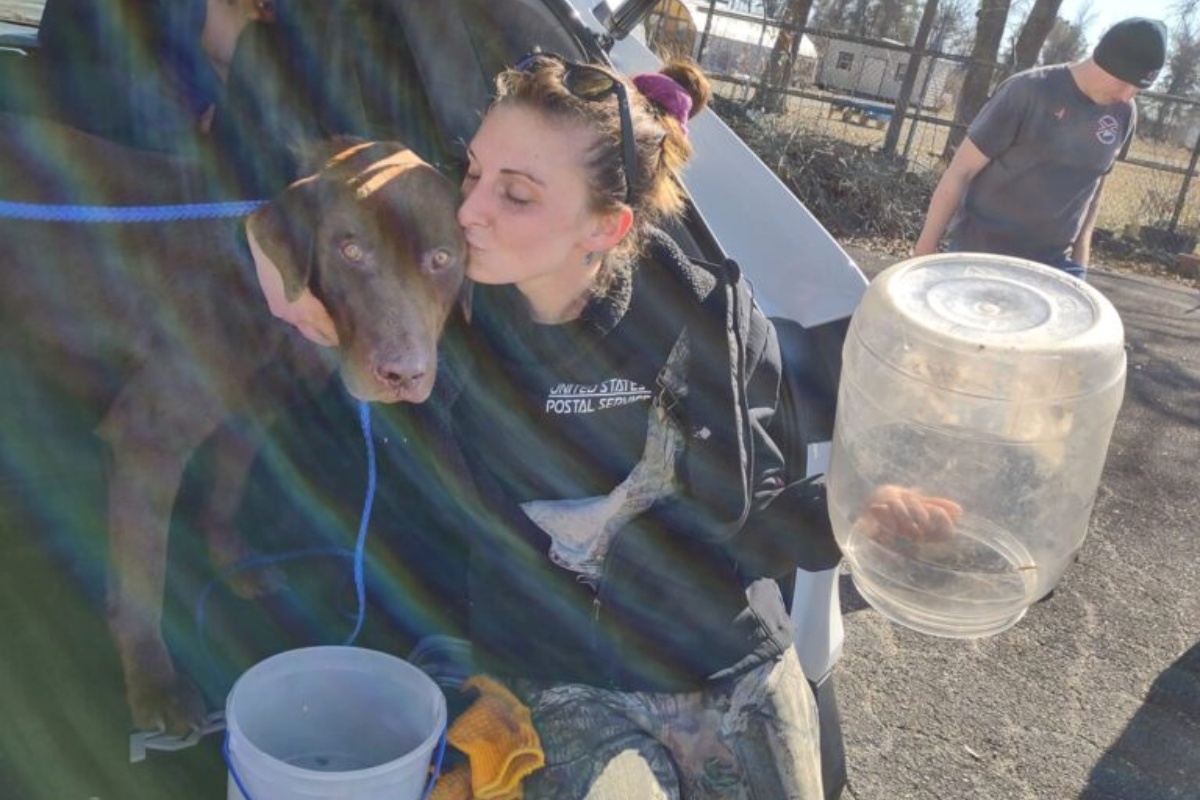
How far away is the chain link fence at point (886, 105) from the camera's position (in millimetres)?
Answer: 13070

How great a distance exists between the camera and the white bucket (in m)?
1.81

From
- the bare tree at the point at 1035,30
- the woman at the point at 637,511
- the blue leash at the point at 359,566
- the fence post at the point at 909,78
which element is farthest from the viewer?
the bare tree at the point at 1035,30

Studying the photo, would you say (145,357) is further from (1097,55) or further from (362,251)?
(1097,55)

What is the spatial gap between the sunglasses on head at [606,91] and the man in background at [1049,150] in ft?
10.3

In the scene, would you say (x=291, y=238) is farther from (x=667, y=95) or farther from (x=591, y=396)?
(x=667, y=95)

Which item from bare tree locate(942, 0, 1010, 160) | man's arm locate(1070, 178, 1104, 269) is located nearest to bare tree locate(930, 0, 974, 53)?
bare tree locate(942, 0, 1010, 160)

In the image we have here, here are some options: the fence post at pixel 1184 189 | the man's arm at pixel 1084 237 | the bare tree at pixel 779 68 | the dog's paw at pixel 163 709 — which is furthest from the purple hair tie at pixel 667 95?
the fence post at pixel 1184 189

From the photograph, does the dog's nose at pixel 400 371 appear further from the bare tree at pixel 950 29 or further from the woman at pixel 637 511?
the bare tree at pixel 950 29

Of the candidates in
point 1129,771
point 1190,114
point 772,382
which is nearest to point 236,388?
point 772,382

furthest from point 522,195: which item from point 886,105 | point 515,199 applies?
point 886,105

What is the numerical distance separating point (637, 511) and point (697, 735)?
446 millimetres

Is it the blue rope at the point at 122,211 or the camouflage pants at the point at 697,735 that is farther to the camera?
the blue rope at the point at 122,211

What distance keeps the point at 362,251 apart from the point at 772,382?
3.04ft

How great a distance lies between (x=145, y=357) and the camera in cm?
226
